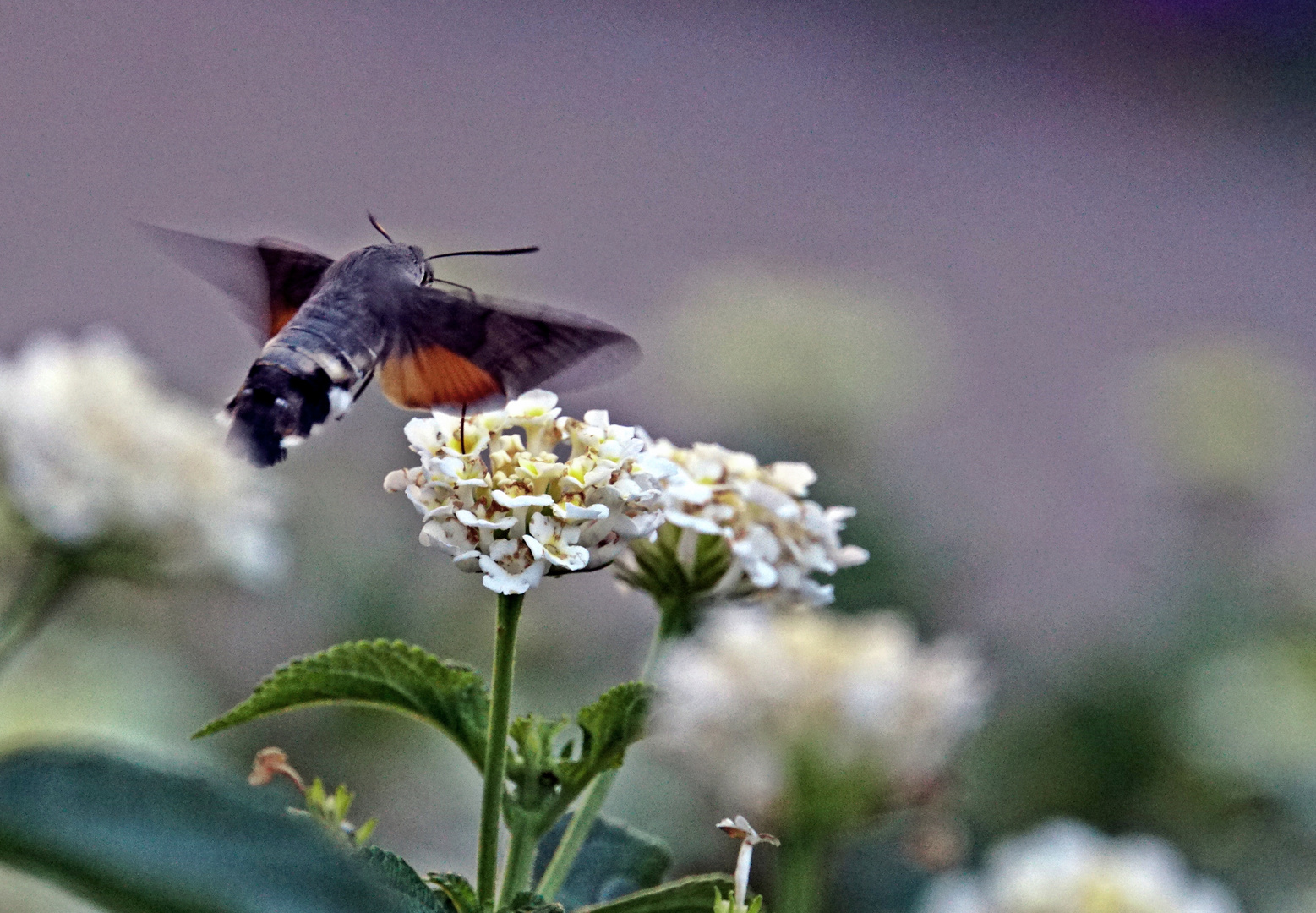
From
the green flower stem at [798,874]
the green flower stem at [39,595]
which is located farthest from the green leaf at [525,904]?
the green flower stem at [39,595]

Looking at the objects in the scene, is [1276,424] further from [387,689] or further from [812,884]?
[387,689]

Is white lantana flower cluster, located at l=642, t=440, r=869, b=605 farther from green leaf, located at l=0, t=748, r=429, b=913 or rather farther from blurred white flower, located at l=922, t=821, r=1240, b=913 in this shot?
blurred white flower, located at l=922, t=821, r=1240, b=913

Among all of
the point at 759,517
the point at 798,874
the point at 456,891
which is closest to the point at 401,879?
the point at 456,891

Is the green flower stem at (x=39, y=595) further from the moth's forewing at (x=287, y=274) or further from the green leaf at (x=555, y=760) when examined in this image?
the green leaf at (x=555, y=760)

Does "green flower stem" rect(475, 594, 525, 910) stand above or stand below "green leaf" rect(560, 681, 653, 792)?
below

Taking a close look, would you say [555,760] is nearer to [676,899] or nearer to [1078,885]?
[676,899]

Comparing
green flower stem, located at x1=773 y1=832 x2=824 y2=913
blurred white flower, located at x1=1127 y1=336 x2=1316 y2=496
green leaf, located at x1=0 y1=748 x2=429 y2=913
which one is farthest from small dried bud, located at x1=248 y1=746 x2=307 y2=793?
blurred white flower, located at x1=1127 y1=336 x2=1316 y2=496

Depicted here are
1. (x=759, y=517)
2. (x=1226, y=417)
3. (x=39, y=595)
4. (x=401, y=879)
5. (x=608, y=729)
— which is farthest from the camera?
(x=1226, y=417)
